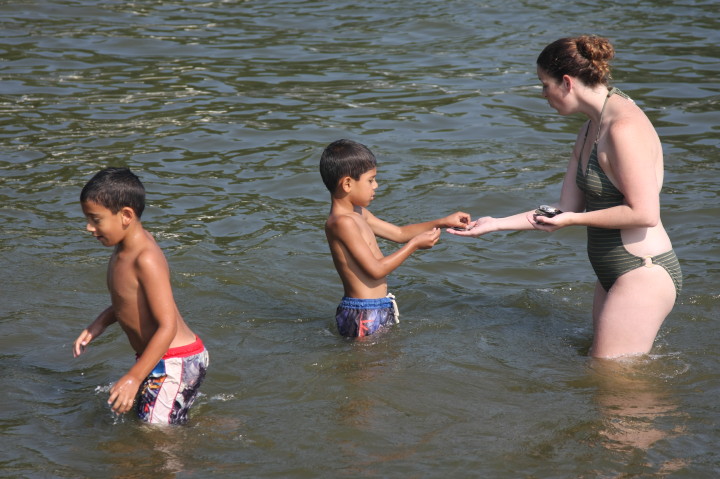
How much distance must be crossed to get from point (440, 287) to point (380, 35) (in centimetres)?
883

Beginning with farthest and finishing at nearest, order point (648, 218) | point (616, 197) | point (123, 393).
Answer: point (616, 197)
point (648, 218)
point (123, 393)

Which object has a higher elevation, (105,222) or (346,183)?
(105,222)

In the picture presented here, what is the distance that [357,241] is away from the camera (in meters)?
5.75

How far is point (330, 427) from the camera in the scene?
16.5 feet

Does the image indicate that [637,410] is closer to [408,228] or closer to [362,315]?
[362,315]

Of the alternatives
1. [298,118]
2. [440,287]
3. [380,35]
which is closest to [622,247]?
[440,287]

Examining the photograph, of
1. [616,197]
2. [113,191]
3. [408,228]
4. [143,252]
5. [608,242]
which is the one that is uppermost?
[113,191]

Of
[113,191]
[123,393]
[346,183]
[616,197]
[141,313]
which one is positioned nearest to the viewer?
[123,393]

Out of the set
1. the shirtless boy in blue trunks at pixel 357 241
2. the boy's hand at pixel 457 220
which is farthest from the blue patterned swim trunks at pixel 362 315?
the boy's hand at pixel 457 220

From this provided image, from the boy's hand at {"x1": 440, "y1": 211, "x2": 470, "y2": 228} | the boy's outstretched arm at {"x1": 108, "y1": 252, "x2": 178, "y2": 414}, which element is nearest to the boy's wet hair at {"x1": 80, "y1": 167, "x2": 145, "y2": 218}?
the boy's outstretched arm at {"x1": 108, "y1": 252, "x2": 178, "y2": 414}

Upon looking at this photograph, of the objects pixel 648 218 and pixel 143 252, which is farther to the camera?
pixel 648 218

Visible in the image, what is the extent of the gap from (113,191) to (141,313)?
0.63 m

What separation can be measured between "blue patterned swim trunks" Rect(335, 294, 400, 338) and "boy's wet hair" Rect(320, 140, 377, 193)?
76 centimetres

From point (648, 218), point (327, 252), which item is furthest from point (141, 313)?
point (327, 252)
